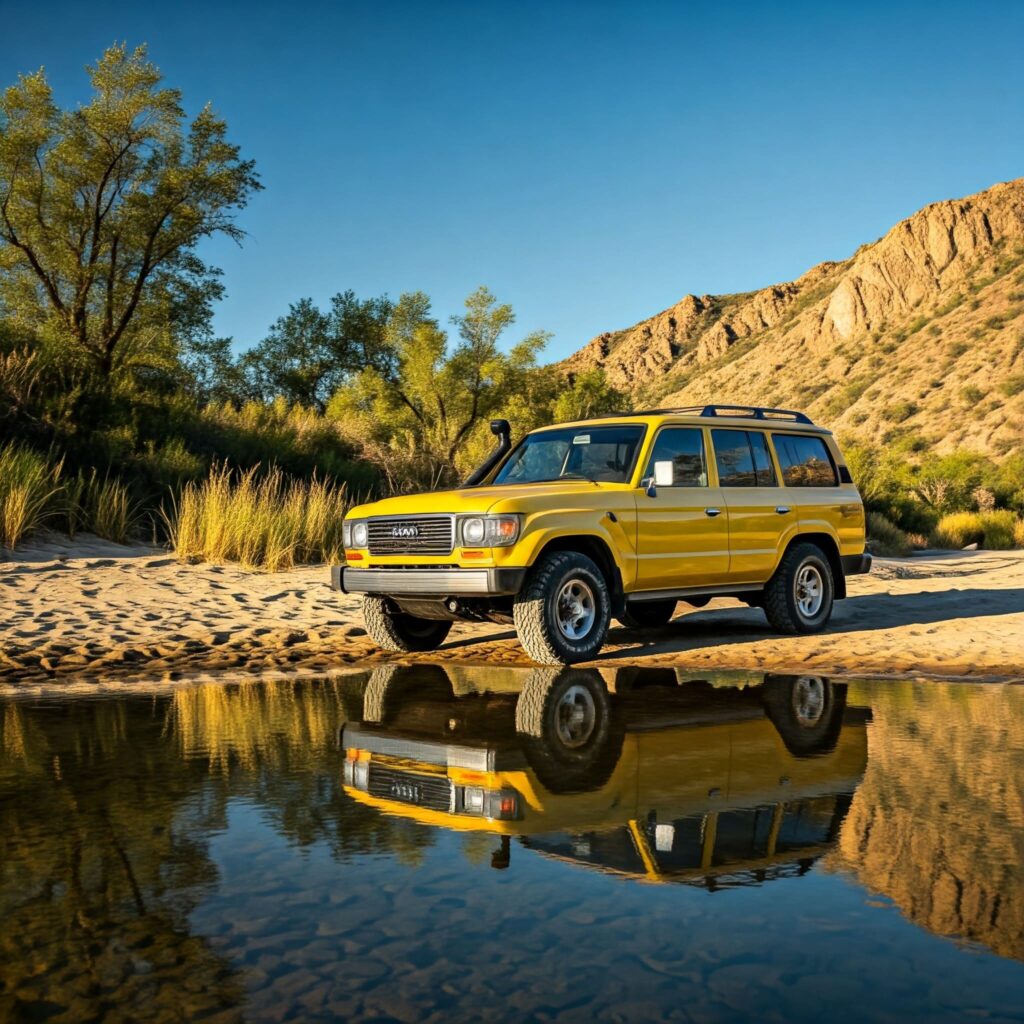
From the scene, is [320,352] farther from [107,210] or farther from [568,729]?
[568,729]

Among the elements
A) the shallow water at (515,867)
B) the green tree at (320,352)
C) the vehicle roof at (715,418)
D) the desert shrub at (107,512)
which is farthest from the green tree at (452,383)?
the shallow water at (515,867)

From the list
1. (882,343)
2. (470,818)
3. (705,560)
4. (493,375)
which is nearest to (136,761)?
(470,818)

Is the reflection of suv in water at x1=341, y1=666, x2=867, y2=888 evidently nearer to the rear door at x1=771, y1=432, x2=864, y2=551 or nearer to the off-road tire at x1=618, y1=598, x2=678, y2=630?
the rear door at x1=771, y1=432, x2=864, y2=551

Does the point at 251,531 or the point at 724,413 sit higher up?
the point at 724,413

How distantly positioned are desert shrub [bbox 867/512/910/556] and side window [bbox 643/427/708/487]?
16.2 meters

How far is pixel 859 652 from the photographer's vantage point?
10805 mm

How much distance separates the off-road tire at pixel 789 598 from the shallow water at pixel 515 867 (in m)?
4.34

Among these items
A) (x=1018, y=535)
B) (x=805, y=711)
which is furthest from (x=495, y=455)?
(x=1018, y=535)

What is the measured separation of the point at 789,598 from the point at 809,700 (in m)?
3.77

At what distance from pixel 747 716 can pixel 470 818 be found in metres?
3.09

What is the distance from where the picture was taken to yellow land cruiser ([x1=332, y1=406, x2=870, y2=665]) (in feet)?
32.3

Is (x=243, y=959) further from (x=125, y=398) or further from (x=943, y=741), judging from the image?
(x=125, y=398)

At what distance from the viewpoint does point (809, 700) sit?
830 cm

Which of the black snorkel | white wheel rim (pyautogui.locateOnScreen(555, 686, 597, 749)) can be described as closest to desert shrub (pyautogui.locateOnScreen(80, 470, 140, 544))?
the black snorkel
